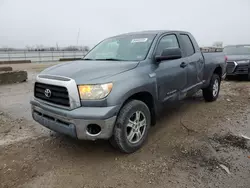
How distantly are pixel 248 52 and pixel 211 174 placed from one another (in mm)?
8997

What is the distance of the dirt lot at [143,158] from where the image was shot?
2592 millimetres

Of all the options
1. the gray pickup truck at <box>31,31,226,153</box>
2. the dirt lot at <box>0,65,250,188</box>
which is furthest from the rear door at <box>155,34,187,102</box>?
the dirt lot at <box>0,65,250,188</box>

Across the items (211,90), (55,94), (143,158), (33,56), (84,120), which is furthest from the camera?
(33,56)

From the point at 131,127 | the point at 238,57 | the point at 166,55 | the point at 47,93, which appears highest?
the point at 166,55

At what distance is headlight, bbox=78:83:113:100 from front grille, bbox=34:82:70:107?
0.69 feet

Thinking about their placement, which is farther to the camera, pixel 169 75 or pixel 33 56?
pixel 33 56

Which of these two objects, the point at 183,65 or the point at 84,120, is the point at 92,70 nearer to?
the point at 84,120

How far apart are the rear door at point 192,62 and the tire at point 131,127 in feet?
4.99

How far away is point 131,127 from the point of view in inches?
123

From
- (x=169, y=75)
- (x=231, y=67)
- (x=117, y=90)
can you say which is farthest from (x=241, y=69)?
(x=117, y=90)

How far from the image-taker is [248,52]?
390 inches

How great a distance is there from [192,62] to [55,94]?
289 cm

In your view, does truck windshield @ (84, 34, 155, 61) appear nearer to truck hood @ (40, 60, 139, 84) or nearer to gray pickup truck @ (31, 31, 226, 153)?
gray pickup truck @ (31, 31, 226, 153)

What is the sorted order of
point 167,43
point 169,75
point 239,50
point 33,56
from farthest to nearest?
point 33,56 → point 239,50 → point 167,43 → point 169,75
